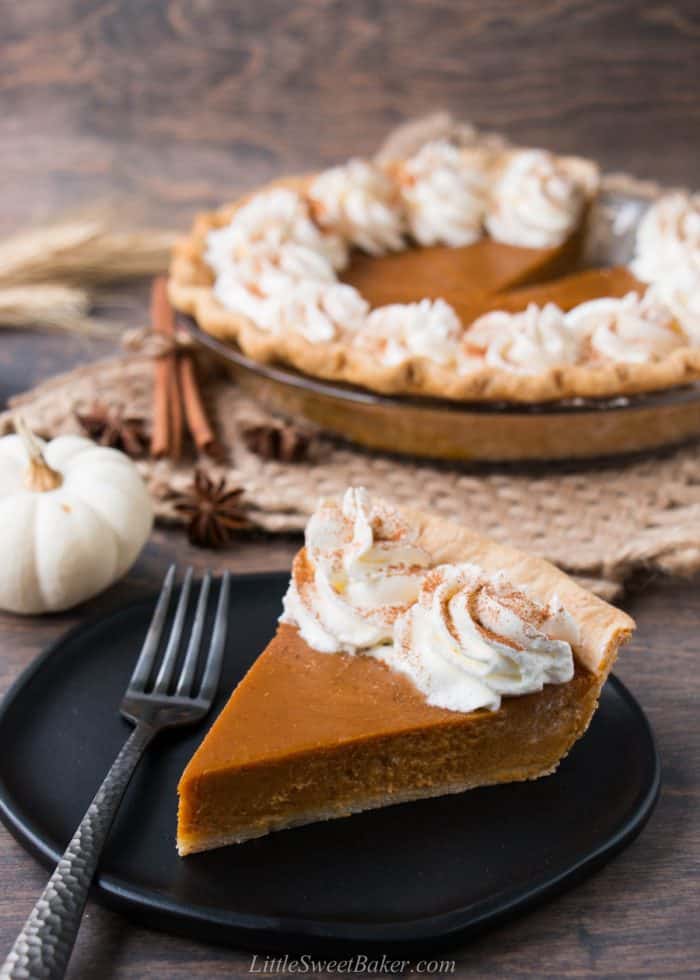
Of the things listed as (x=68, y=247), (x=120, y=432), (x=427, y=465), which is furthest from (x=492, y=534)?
(x=68, y=247)

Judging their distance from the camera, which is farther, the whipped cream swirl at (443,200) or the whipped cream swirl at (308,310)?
the whipped cream swirl at (443,200)

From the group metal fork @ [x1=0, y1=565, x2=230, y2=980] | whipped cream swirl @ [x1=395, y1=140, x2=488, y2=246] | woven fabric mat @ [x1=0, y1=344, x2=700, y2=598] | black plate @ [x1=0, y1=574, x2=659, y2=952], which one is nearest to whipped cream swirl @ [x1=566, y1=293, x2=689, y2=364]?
woven fabric mat @ [x1=0, y1=344, x2=700, y2=598]

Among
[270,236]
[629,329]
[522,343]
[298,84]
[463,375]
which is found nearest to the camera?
[463,375]

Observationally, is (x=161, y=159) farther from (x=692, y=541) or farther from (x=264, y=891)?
(x=264, y=891)

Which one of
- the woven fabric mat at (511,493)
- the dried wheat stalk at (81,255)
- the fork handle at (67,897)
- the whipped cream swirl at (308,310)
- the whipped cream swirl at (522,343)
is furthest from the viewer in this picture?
the dried wheat stalk at (81,255)

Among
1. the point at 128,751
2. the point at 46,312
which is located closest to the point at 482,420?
the point at 128,751

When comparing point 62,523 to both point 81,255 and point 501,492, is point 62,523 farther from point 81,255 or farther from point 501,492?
point 81,255

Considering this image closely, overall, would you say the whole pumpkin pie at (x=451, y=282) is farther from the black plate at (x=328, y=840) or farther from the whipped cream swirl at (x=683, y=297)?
the black plate at (x=328, y=840)

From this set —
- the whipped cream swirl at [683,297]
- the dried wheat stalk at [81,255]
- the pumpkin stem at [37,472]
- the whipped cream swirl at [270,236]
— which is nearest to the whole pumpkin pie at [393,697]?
the pumpkin stem at [37,472]
